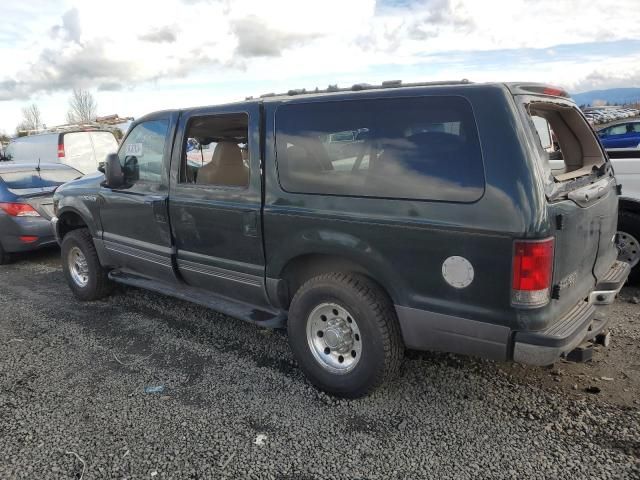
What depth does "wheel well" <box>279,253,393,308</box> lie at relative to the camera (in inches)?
126

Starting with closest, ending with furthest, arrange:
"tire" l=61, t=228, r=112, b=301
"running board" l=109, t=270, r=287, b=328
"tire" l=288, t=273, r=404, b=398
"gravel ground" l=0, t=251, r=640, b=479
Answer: "gravel ground" l=0, t=251, r=640, b=479, "tire" l=288, t=273, r=404, b=398, "running board" l=109, t=270, r=287, b=328, "tire" l=61, t=228, r=112, b=301

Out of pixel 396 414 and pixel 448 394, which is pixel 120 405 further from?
pixel 448 394

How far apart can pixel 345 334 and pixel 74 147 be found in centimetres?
1092

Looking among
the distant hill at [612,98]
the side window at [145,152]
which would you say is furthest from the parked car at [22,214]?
the distant hill at [612,98]

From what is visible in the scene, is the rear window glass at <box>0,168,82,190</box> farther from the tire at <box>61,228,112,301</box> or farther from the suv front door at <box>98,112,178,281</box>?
the suv front door at <box>98,112,178,281</box>

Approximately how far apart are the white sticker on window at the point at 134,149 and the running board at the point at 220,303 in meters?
1.22

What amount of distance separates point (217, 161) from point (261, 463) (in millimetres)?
2356

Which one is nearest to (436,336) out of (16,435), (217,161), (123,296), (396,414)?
(396,414)

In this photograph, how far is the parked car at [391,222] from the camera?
2.60 m

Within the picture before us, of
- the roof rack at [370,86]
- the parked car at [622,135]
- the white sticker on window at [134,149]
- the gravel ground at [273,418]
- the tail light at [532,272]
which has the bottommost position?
the gravel ground at [273,418]

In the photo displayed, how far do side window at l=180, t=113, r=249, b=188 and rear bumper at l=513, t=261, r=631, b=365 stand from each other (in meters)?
2.14

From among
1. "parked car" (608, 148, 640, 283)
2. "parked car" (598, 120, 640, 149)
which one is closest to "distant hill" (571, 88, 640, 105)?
"parked car" (598, 120, 640, 149)

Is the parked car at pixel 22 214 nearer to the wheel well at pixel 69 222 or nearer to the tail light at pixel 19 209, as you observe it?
the tail light at pixel 19 209

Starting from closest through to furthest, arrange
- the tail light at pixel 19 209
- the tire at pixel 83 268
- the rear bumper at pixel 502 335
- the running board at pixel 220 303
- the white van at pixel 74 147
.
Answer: the rear bumper at pixel 502 335
the running board at pixel 220 303
the tire at pixel 83 268
the tail light at pixel 19 209
the white van at pixel 74 147
